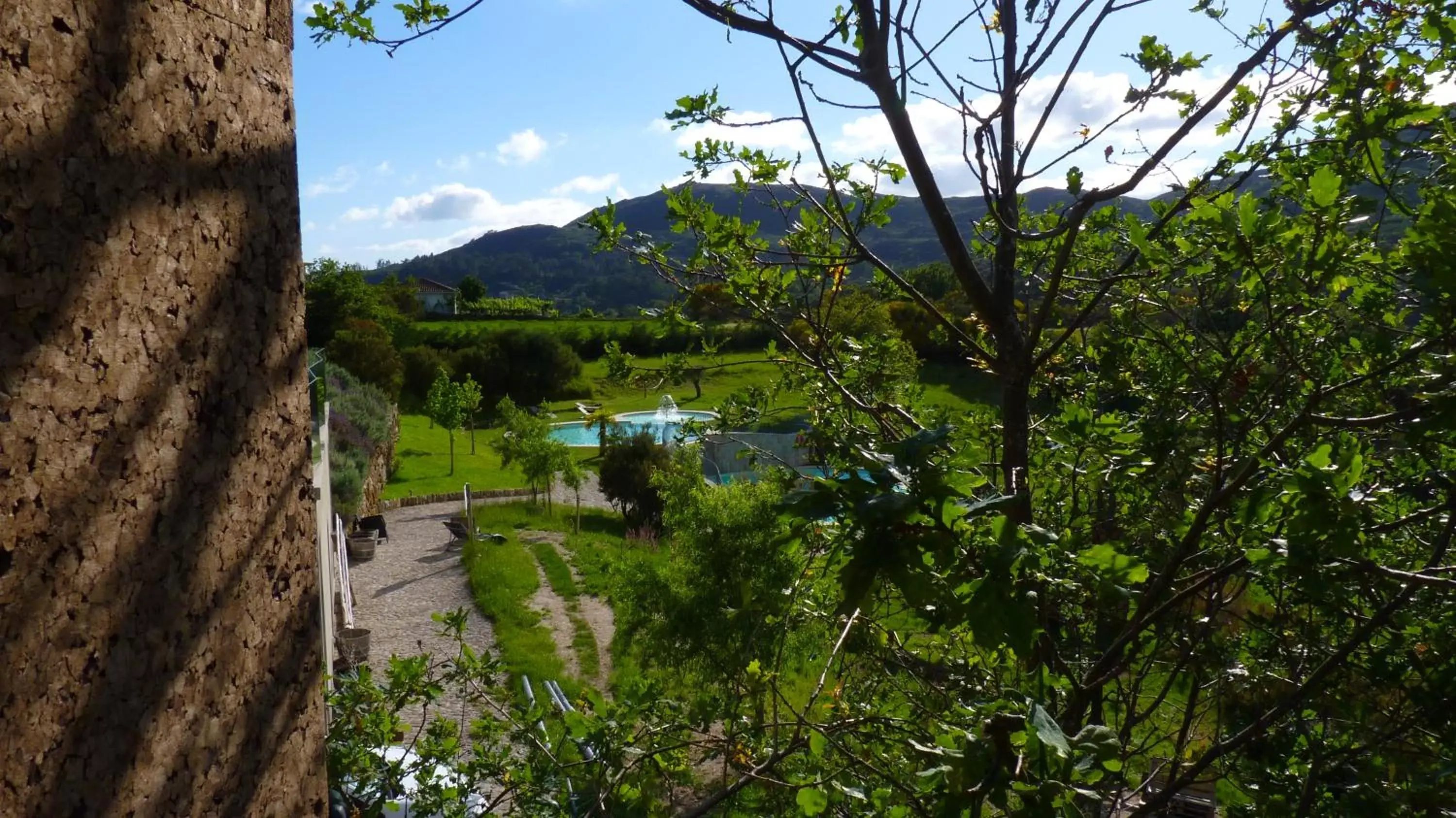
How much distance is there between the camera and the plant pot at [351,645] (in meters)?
12.3

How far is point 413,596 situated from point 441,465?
1578 centimetres

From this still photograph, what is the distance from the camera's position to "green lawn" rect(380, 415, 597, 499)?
29641 mm

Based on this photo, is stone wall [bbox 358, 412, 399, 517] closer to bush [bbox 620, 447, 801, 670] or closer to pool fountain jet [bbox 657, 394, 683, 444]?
pool fountain jet [bbox 657, 394, 683, 444]

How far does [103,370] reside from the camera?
101cm

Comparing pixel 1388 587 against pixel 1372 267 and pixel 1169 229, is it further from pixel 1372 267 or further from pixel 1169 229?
pixel 1169 229

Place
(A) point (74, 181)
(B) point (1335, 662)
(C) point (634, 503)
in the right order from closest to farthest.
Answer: (A) point (74, 181)
(B) point (1335, 662)
(C) point (634, 503)

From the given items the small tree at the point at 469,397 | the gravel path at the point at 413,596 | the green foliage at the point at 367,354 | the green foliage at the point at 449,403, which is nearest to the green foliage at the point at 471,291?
the green foliage at the point at 367,354

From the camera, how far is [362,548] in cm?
1995

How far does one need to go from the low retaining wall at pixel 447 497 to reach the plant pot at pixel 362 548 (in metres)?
5.61

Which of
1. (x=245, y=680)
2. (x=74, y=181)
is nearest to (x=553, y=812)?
(x=245, y=680)

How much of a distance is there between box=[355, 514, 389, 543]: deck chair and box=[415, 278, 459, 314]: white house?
4202 cm

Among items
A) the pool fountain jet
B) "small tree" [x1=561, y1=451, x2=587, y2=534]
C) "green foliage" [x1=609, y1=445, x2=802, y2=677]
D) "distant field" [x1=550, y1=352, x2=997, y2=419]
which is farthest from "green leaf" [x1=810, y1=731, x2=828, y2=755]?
"small tree" [x1=561, y1=451, x2=587, y2=534]

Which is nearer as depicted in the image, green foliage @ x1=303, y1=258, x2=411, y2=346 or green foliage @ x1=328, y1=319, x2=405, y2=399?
green foliage @ x1=328, y1=319, x2=405, y2=399

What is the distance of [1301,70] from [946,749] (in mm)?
1765
